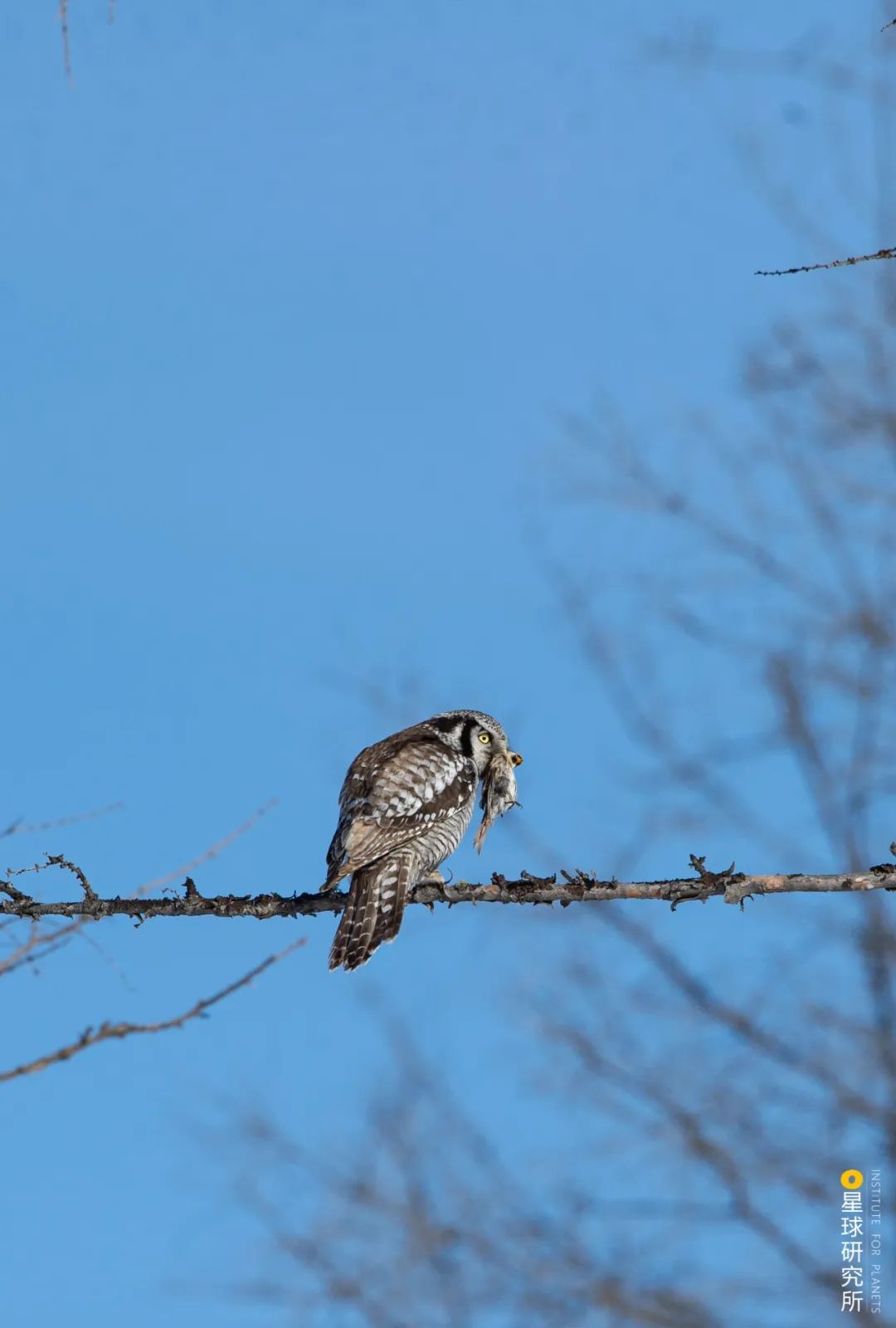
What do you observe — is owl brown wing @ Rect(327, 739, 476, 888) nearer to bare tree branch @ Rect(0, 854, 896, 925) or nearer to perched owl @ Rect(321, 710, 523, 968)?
perched owl @ Rect(321, 710, 523, 968)

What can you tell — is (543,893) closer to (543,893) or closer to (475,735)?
(543,893)

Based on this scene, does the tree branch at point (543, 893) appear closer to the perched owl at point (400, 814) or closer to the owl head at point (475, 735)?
the perched owl at point (400, 814)

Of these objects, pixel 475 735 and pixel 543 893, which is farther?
pixel 475 735

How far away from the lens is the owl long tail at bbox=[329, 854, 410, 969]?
558cm

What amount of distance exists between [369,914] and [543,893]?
1.63 m

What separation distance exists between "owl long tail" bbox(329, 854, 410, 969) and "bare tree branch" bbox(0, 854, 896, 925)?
0.82 metres

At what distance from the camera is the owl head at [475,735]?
6.83 m

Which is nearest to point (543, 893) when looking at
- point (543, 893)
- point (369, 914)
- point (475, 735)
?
point (543, 893)

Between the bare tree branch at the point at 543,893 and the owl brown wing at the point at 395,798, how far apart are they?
100 cm

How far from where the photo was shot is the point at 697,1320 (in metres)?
7.30

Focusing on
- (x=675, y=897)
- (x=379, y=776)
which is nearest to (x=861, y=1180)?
(x=379, y=776)

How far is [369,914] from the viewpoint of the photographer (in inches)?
223

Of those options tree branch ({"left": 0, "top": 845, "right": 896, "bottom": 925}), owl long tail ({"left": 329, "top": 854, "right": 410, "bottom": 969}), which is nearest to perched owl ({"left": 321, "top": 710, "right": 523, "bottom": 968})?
owl long tail ({"left": 329, "top": 854, "right": 410, "bottom": 969})

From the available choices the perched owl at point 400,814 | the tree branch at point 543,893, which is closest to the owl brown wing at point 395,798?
the perched owl at point 400,814
